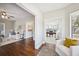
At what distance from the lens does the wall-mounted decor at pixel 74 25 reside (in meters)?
2.01

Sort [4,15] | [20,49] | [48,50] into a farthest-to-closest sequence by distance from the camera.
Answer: [48,50] → [20,49] → [4,15]

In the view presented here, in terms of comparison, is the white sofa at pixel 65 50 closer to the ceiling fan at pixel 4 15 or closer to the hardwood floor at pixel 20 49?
the hardwood floor at pixel 20 49

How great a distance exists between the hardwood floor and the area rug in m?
0.14

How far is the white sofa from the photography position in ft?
6.42

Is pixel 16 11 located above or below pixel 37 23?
above

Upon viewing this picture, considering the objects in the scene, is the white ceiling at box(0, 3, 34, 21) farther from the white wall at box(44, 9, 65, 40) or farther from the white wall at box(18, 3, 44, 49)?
the white wall at box(44, 9, 65, 40)

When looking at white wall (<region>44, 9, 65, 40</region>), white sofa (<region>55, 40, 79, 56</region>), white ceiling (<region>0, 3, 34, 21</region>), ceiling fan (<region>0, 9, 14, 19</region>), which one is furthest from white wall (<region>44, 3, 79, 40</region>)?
ceiling fan (<region>0, 9, 14, 19</region>)

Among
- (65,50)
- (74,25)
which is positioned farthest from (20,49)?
(74,25)

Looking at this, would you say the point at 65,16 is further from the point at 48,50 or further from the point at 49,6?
the point at 48,50

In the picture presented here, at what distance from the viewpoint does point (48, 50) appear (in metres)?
2.12

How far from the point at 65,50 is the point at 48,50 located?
38cm

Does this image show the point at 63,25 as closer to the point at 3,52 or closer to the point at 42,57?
the point at 42,57

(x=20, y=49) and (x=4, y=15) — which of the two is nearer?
(x=4, y=15)

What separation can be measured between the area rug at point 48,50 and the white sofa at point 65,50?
0.30 ft
